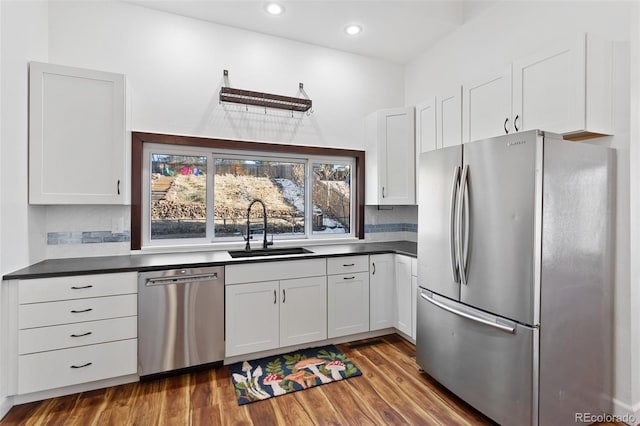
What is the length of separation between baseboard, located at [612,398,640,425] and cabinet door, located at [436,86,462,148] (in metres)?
2.06

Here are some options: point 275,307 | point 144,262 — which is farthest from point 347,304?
point 144,262

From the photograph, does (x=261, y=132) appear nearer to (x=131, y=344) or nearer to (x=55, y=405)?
(x=131, y=344)

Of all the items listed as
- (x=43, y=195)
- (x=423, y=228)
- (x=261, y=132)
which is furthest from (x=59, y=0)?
(x=423, y=228)

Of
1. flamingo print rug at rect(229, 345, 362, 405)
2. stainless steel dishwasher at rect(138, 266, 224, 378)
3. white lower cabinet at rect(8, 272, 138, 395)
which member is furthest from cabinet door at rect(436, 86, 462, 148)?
white lower cabinet at rect(8, 272, 138, 395)

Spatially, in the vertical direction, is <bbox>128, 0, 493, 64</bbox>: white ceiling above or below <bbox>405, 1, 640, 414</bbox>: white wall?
above

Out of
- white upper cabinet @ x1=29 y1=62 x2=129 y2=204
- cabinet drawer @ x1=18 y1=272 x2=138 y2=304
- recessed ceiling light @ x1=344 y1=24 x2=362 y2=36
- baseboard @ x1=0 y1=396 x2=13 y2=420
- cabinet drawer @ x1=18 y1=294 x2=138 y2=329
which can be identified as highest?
recessed ceiling light @ x1=344 y1=24 x2=362 y2=36

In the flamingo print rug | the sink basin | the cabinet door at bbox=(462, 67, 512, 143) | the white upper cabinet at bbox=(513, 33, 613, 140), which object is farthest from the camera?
the sink basin

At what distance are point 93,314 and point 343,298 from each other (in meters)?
1.93

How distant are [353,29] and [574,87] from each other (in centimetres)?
201

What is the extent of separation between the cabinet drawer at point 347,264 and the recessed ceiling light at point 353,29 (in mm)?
2228

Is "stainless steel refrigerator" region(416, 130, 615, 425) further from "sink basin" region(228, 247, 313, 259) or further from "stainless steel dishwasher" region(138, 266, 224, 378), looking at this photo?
"stainless steel dishwasher" region(138, 266, 224, 378)

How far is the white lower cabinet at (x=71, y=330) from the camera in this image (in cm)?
202

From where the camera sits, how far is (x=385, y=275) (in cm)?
313

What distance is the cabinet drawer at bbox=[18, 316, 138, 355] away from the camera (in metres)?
2.03
